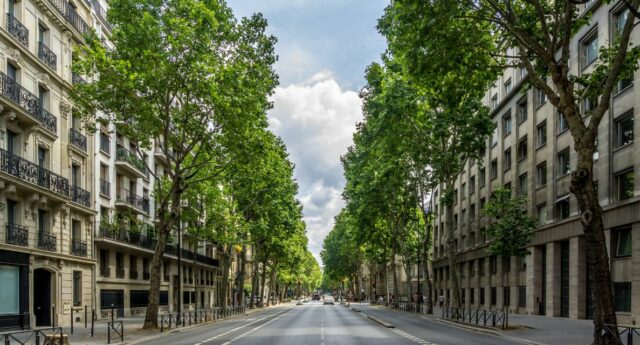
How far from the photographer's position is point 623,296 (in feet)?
93.8

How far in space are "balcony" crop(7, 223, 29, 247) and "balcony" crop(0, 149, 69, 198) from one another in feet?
7.11

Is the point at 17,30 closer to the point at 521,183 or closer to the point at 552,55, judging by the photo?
the point at 552,55

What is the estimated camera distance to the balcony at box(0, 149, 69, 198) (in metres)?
27.0

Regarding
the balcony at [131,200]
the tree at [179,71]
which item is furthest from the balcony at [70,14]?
the balcony at [131,200]

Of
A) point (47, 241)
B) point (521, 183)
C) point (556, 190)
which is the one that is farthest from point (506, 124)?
point (47, 241)

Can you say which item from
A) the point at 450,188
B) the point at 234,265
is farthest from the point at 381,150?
the point at 234,265

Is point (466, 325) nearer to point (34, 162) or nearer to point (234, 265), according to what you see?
point (34, 162)

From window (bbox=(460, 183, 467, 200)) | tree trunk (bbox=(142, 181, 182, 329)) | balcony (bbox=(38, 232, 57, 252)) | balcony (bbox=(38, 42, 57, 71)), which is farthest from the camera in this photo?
window (bbox=(460, 183, 467, 200))

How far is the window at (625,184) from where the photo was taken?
2784 cm

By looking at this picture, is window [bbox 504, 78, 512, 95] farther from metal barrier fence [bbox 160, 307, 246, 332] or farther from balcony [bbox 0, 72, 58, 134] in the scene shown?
balcony [bbox 0, 72, 58, 134]

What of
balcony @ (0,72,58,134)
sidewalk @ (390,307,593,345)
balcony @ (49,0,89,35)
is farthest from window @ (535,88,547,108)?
balcony @ (0,72,58,134)

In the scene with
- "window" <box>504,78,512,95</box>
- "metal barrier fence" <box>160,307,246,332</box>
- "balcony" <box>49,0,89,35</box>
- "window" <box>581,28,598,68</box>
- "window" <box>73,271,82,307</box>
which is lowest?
"metal barrier fence" <box>160,307,246,332</box>

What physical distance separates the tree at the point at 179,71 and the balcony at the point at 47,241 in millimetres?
6924

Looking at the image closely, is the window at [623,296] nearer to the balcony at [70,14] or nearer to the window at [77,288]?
the window at [77,288]
